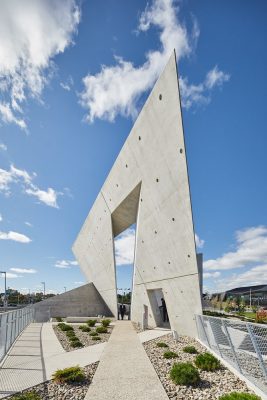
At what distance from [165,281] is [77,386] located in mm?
9615

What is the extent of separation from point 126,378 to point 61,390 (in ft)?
4.95

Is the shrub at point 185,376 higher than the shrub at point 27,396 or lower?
lower

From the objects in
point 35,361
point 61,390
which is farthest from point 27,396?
point 35,361

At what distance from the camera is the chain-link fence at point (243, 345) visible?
5.61m

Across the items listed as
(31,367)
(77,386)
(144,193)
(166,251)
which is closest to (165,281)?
(166,251)

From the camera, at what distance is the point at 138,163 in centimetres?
1855

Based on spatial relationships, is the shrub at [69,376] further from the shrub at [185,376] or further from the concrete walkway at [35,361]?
the shrub at [185,376]

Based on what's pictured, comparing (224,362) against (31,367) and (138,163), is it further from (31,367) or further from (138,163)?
(138,163)

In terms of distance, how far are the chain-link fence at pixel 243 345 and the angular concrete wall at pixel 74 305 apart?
2625 centimetres

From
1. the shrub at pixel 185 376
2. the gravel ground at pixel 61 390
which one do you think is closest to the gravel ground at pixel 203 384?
the shrub at pixel 185 376

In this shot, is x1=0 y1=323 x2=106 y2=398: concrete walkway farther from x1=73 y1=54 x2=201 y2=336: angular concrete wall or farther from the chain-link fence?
x1=73 y1=54 x2=201 y2=336: angular concrete wall

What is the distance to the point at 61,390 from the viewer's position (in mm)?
6695

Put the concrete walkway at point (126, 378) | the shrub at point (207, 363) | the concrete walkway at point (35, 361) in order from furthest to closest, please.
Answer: the shrub at point (207, 363) → the concrete walkway at point (35, 361) → the concrete walkway at point (126, 378)

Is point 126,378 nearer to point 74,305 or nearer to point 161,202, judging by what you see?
point 161,202
